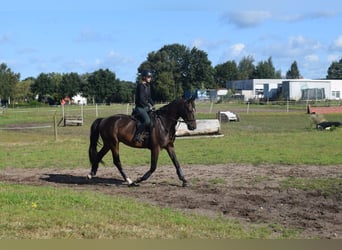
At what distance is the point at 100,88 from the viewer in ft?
432

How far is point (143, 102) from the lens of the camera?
11898 millimetres

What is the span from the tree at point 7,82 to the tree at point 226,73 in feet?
266

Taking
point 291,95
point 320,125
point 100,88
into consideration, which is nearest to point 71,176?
point 320,125

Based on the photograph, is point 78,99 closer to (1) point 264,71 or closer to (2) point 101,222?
(1) point 264,71

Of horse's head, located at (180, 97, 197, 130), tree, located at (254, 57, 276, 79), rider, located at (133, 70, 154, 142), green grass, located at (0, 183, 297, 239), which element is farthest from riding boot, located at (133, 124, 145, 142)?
tree, located at (254, 57, 276, 79)

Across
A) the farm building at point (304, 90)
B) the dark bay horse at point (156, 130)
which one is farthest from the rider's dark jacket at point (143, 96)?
the farm building at point (304, 90)

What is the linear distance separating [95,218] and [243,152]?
38.7 feet

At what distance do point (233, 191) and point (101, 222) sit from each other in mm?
4548

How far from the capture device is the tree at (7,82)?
374 ft

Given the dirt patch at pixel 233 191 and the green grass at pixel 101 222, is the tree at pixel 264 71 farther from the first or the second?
the green grass at pixel 101 222

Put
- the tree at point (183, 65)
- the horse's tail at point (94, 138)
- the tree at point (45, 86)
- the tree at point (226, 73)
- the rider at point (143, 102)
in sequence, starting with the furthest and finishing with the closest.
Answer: the tree at point (226, 73), the tree at point (45, 86), the tree at point (183, 65), the horse's tail at point (94, 138), the rider at point (143, 102)

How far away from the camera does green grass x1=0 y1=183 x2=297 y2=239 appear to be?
652cm

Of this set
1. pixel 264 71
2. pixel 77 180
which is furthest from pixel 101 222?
pixel 264 71

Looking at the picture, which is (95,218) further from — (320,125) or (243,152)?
(320,125)
